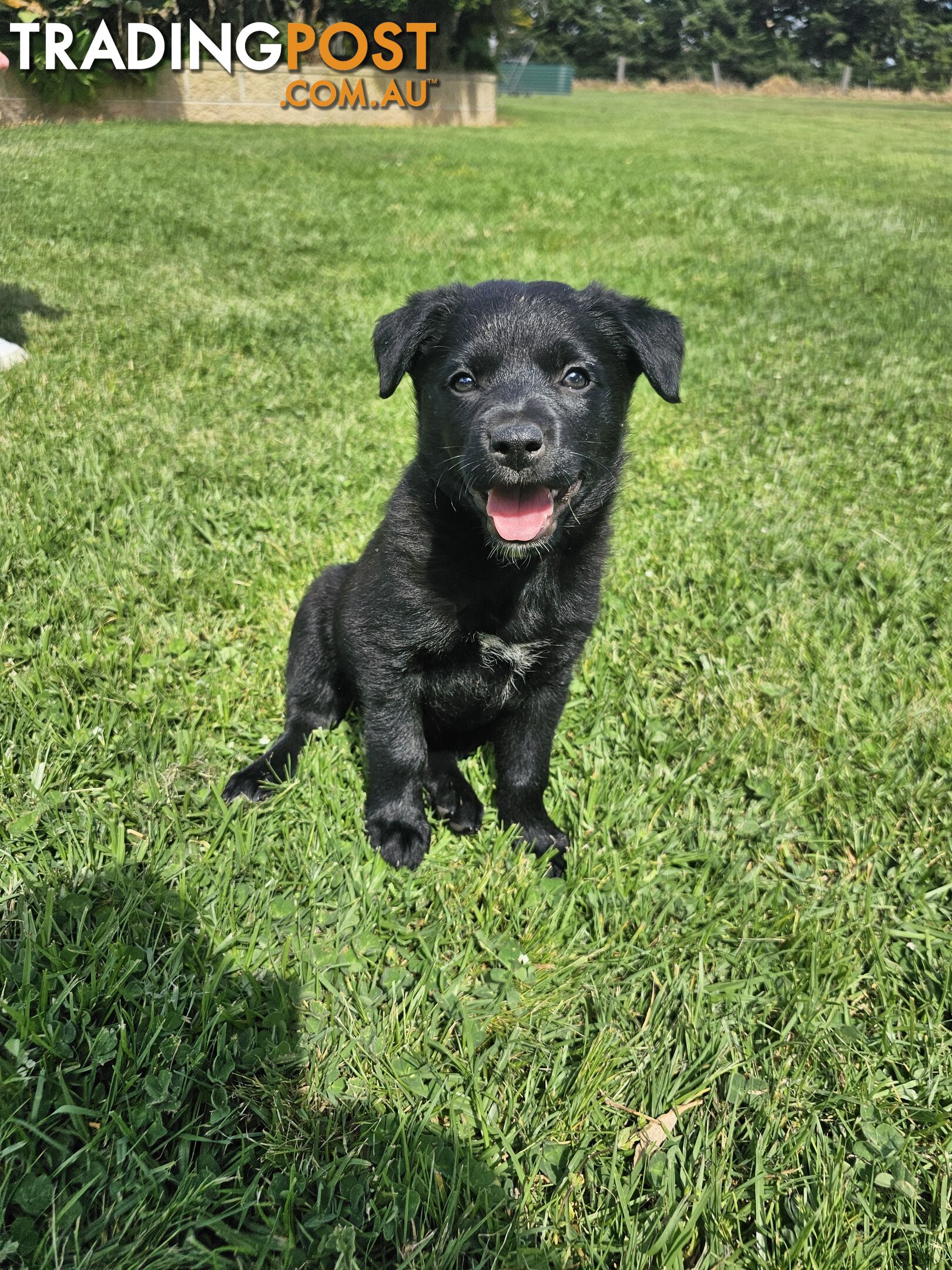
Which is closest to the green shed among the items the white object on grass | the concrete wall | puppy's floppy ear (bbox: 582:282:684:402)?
the concrete wall

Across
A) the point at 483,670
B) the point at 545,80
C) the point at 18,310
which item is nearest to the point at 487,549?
the point at 483,670

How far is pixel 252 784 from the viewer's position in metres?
2.21

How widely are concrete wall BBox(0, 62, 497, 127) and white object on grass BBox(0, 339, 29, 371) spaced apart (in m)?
2.68

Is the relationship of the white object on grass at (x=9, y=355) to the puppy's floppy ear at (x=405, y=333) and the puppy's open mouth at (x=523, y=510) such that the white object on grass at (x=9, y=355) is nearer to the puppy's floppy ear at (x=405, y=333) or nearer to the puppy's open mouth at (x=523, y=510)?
the puppy's floppy ear at (x=405, y=333)

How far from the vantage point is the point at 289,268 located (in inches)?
285

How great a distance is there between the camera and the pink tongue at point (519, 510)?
1.86 meters

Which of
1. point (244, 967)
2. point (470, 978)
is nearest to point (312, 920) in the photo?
point (244, 967)

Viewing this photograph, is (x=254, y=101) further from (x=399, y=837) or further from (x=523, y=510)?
(x=399, y=837)

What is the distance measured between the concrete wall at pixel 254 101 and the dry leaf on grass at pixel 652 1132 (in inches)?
298

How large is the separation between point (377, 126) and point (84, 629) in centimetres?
2022

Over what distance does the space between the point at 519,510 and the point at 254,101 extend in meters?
18.6

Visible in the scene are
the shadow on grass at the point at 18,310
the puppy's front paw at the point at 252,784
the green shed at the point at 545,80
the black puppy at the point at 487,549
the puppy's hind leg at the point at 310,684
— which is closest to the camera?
the black puppy at the point at 487,549

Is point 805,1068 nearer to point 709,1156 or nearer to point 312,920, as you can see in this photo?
point 709,1156

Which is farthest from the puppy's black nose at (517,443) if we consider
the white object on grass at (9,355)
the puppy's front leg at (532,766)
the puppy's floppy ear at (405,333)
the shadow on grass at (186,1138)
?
the white object on grass at (9,355)
